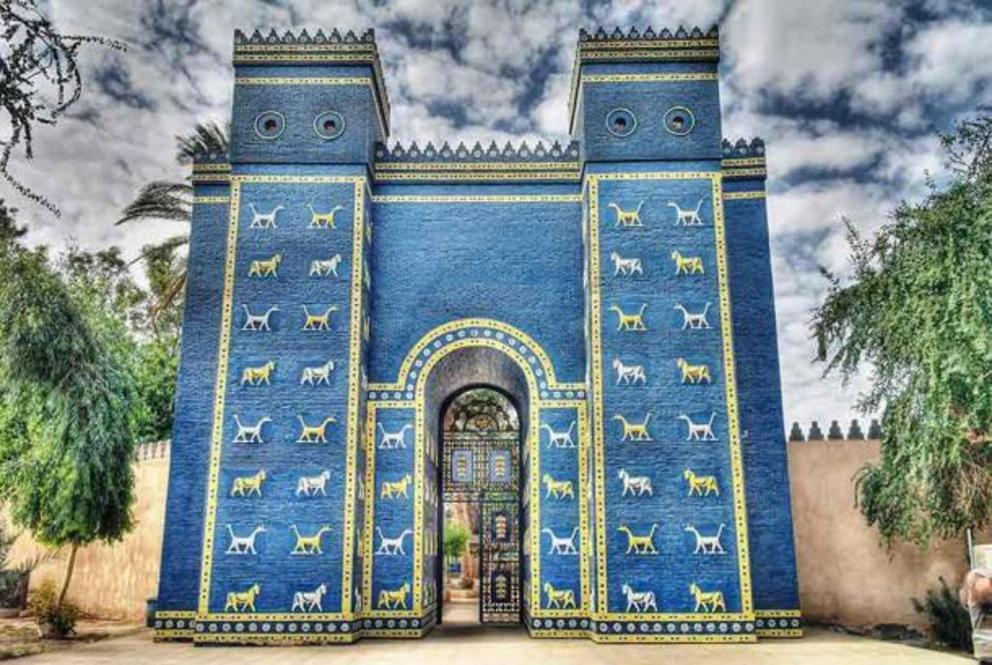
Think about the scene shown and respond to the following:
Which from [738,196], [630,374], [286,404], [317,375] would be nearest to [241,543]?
[286,404]

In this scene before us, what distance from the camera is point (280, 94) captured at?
13102 millimetres

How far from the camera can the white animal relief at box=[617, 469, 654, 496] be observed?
11586 millimetres

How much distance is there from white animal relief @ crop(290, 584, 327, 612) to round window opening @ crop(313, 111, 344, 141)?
→ 6.65 m

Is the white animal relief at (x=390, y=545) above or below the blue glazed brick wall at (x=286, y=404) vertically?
below

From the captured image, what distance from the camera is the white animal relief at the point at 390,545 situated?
1202 cm

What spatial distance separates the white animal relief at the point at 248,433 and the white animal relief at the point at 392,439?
1.71 m

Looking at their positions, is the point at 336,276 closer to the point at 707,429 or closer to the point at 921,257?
the point at 707,429

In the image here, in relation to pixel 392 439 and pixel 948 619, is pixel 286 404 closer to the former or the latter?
pixel 392 439

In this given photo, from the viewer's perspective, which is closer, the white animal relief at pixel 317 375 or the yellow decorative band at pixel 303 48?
the white animal relief at pixel 317 375

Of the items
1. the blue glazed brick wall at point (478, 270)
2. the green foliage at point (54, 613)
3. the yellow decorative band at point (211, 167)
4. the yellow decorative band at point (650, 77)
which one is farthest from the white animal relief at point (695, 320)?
the green foliage at point (54, 613)

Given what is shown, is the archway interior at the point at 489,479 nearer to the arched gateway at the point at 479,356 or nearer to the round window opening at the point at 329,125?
the arched gateway at the point at 479,356

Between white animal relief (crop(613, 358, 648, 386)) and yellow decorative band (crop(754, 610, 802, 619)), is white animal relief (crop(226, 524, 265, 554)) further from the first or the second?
yellow decorative band (crop(754, 610, 802, 619))

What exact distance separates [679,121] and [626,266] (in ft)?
8.16

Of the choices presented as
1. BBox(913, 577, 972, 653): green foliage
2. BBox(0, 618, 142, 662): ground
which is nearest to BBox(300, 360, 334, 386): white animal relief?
BBox(0, 618, 142, 662): ground
